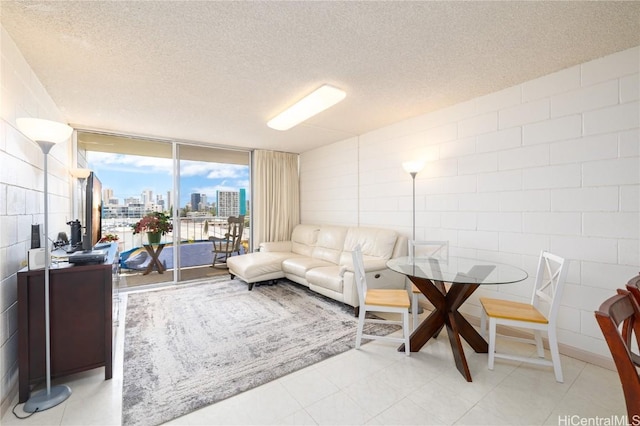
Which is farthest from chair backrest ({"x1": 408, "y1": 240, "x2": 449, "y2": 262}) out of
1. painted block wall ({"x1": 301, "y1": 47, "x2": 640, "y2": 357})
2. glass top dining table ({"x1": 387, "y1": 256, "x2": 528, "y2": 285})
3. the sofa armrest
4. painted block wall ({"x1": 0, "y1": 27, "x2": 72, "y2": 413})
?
painted block wall ({"x1": 0, "y1": 27, "x2": 72, "y2": 413})

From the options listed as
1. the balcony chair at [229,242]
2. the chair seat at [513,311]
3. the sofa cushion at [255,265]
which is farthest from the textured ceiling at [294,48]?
the balcony chair at [229,242]

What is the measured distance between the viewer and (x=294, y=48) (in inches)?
79.4

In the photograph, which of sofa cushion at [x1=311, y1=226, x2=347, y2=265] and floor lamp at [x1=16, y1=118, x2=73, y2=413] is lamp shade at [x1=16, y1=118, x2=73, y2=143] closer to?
floor lamp at [x1=16, y1=118, x2=73, y2=413]

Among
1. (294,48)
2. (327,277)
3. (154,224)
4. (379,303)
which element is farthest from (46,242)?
(154,224)

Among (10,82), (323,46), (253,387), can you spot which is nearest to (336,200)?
(323,46)

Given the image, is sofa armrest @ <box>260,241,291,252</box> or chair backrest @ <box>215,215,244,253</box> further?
chair backrest @ <box>215,215,244,253</box>

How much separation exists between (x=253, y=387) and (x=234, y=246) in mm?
3572

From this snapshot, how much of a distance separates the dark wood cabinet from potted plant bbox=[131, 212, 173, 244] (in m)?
2.62

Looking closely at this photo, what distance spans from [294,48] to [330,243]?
303 cm

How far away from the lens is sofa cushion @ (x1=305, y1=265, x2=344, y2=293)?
11.0ft

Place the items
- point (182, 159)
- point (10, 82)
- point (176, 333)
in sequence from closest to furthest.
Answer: point (10, 82) < point (176, 333) < point (182, 159)

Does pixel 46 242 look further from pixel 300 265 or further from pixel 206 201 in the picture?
pixel 206 201

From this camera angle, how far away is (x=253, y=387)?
1.93 meters

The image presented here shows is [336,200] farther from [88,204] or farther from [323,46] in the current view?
[88,204]
